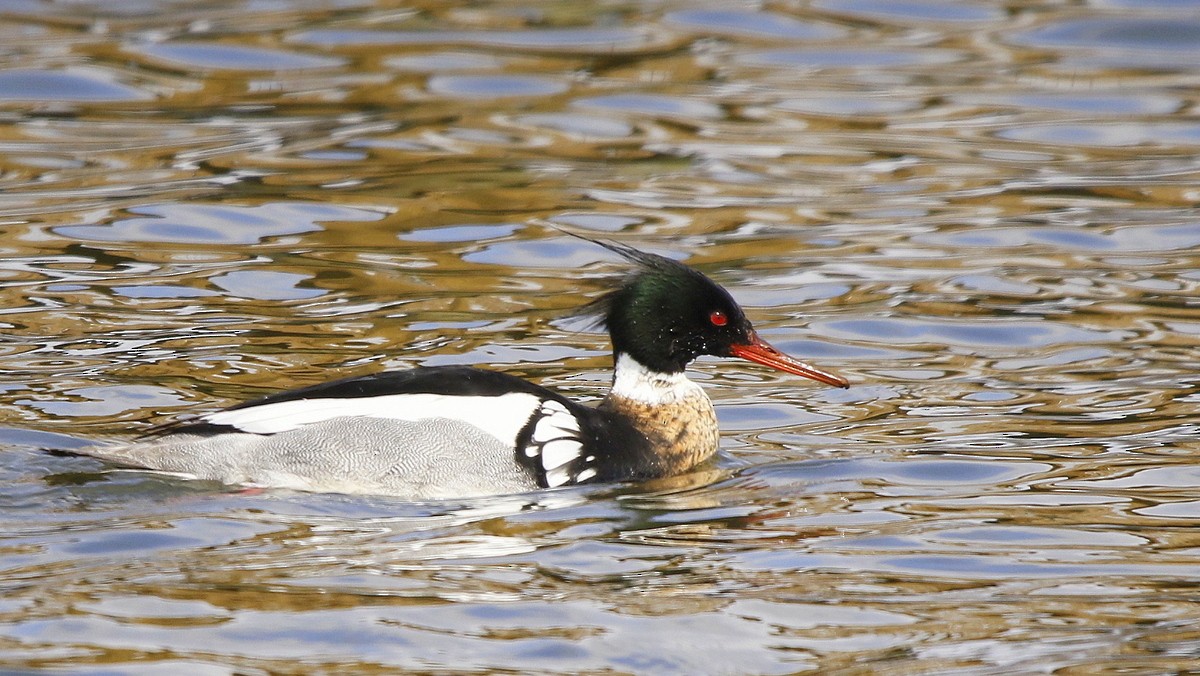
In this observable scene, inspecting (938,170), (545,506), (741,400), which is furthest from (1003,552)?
(938,170)

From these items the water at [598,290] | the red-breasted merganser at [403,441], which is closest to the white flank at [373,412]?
the red-breasted merganser at [403,441]

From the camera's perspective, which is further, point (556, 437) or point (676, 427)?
point (676, 427)

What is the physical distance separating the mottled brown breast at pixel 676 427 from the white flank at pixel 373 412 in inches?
29.6

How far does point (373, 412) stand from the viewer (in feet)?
25.0

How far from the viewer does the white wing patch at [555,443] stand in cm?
770

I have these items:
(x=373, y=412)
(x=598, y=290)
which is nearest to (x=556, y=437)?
(x=373, y=412)

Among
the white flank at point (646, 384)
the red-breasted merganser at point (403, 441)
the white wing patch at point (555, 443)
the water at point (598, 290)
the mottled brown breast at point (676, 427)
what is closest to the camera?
the water at point (598, 290)

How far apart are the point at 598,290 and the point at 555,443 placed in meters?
3.57

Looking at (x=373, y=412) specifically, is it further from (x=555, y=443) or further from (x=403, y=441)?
(x=555, y=443)

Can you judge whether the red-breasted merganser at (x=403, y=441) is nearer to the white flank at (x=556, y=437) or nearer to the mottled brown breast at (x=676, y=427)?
the white flank at (x=556, y=437)

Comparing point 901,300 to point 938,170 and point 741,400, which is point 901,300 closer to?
point 741,400

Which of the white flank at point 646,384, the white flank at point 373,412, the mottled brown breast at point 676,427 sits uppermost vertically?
the white flank at point 373,412

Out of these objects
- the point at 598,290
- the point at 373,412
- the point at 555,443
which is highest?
the point at 373,412

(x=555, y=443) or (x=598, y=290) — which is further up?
(x=555, y=443)
